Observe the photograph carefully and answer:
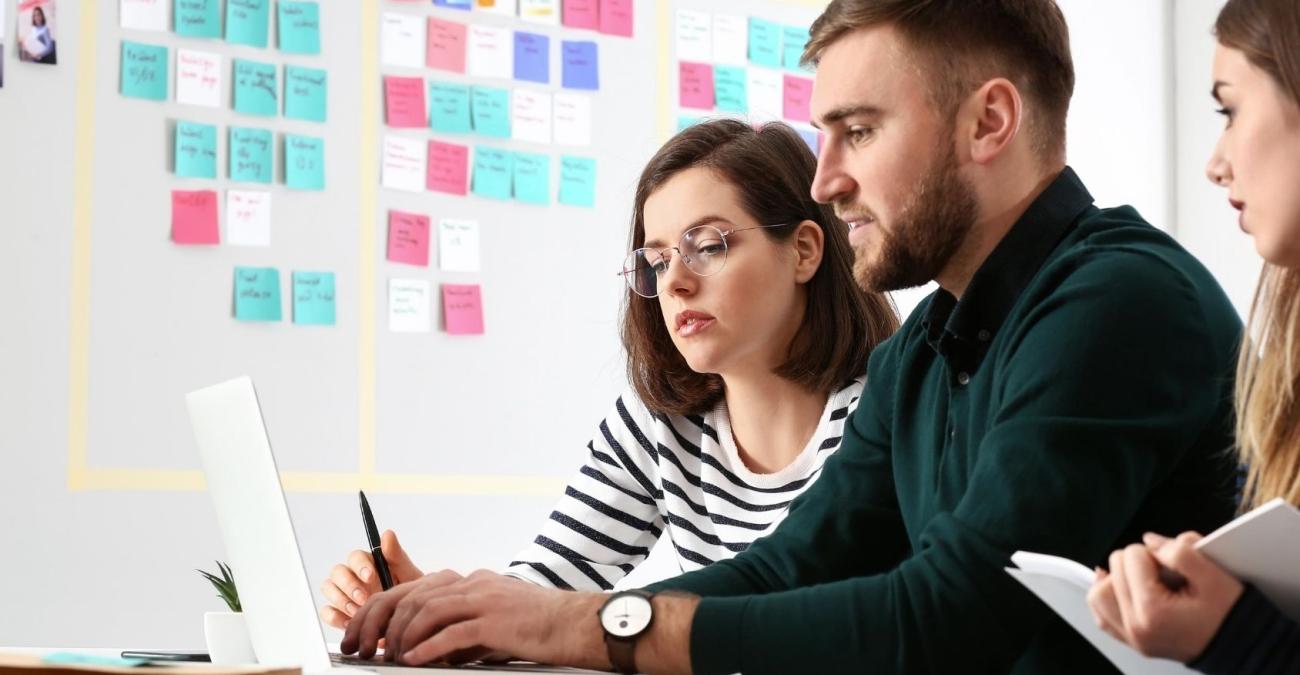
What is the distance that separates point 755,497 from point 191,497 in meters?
1.12

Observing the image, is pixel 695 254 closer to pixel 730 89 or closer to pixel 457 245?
pixel 457 245

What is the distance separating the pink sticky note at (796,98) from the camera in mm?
3334

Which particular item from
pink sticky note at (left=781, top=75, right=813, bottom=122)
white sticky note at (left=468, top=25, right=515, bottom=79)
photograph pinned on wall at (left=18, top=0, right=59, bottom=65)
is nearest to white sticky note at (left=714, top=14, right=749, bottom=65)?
pink sticky note at (left=781, top=75, right=813, bottom=122)

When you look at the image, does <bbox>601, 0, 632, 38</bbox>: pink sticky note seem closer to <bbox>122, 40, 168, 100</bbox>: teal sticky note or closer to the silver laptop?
<bbox>122, 40, 168, 100</bbox>: teal sticky note

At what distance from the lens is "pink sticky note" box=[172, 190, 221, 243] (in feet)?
8.27

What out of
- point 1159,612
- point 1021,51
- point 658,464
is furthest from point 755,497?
point 1159,612

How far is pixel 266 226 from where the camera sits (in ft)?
8.56

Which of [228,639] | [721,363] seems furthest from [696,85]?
[228,639]

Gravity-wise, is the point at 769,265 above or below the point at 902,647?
above

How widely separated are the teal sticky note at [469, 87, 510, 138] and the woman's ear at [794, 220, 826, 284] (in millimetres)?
1029

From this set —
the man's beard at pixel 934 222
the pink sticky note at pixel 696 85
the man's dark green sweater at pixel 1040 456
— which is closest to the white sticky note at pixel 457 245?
the pink sticky note at pixel 696 85

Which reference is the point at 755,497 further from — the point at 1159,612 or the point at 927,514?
the point at 1159,612

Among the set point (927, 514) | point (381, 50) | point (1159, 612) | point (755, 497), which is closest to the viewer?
point (1159, 612)

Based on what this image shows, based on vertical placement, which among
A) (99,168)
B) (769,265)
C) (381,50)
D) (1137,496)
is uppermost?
(381,50)
